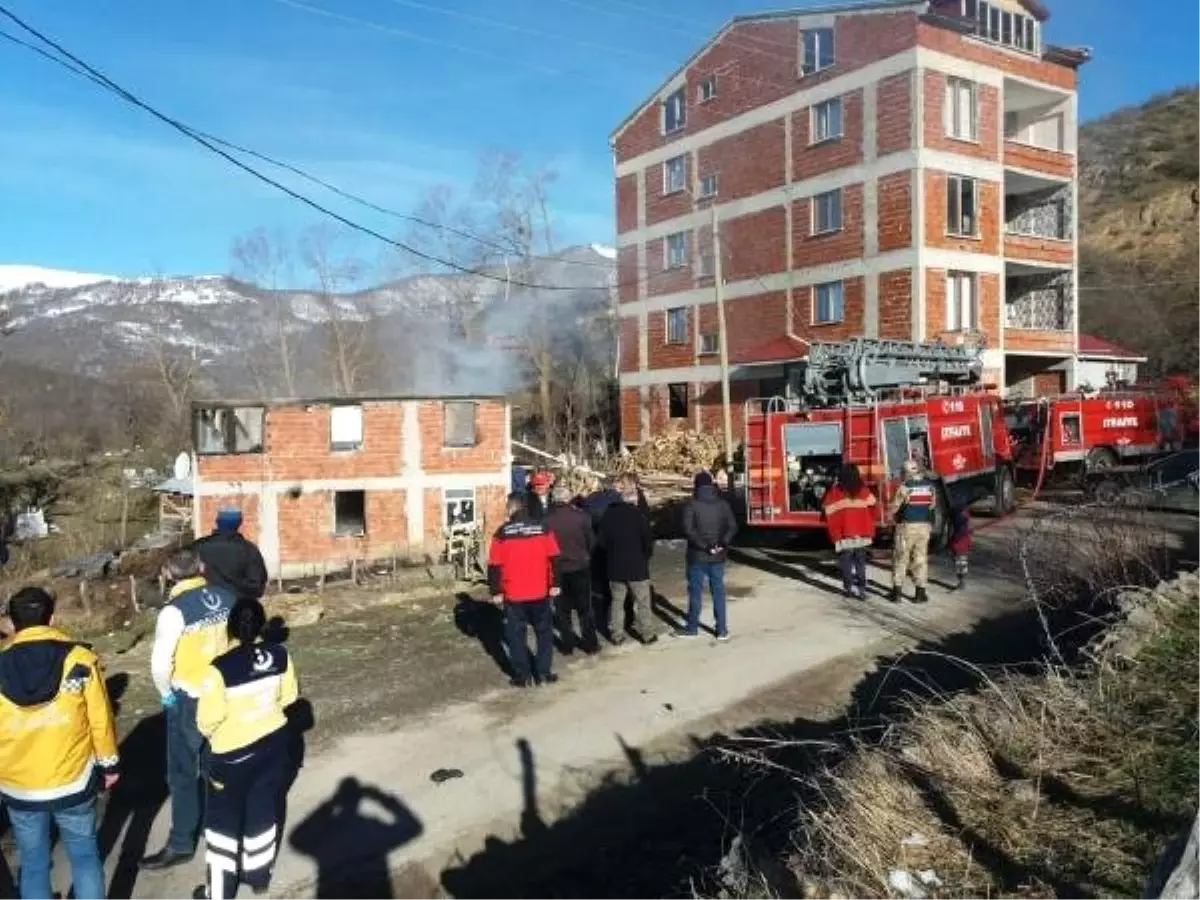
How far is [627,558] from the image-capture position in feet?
31.4

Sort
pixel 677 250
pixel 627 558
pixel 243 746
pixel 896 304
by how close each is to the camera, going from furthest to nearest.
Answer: pixel 677 250, pixel 896 304, pixel 627 558, pixel 243 746

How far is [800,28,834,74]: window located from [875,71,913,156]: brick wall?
2.57 m

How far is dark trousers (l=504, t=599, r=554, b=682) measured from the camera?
27.7 ft

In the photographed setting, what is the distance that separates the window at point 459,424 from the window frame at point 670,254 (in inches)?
685

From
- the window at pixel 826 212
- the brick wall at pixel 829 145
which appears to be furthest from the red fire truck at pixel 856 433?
the brick wall at pixel 829 145

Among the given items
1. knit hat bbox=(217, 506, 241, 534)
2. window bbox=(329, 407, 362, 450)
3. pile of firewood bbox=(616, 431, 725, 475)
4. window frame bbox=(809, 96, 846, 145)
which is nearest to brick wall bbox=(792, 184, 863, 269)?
window frame bbox=(809, 96, 846, 145)

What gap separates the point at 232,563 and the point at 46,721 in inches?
88.7

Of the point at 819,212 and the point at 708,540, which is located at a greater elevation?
the point at 819,212

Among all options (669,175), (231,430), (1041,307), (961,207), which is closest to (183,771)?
(231,430)

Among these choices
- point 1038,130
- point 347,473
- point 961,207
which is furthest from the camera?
point 1038,130

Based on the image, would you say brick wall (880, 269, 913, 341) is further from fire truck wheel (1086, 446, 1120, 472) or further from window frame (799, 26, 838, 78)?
fire truck wheel (1086, 446, 1120, 472)

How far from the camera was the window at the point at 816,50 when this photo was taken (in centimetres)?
2900

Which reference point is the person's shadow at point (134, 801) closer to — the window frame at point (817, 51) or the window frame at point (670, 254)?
the window frame at point (817, 51)

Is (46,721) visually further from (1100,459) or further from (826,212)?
(826,212)
